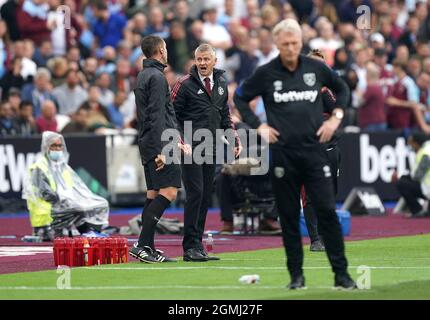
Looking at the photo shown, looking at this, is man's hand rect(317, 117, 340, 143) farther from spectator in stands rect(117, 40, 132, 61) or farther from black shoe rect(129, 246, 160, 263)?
spectator in stands rect(117, 40, 132, 61)

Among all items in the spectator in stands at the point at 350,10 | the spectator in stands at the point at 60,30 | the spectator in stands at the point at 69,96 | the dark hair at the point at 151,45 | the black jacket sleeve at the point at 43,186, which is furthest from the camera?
the spectator in stands at the point at 350,10

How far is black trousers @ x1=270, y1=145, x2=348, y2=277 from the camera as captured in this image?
11.8 metres

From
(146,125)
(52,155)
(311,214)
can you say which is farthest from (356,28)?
(146,125)

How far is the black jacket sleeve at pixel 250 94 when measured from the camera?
1203 cm

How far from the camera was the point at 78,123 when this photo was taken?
2647 cm

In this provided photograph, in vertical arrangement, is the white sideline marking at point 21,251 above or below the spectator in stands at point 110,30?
below

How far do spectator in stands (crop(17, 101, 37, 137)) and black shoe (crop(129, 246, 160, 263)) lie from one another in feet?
37.0

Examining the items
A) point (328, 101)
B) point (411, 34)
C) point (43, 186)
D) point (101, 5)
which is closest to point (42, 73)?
point (101, 5)

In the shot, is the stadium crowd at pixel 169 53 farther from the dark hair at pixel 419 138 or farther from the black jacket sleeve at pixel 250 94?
the black jacket sleeve at pixel 250 94

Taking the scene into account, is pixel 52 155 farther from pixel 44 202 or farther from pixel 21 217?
pixel 21 217

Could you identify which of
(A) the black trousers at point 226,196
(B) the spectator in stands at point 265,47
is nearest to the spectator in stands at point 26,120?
(B) the spectator in stands at point 265,47

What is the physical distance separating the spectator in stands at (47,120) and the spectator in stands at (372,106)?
6.65 metres

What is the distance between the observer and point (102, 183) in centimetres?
2591

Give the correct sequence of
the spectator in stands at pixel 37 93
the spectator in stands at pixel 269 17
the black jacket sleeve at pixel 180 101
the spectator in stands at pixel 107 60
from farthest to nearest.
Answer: the spectator in stands at pixel 269 17, the spectator in stands at pixel 107 60, the spectator in stands at pixel 37 93, the black jacket sleeve at pixel 180 101
